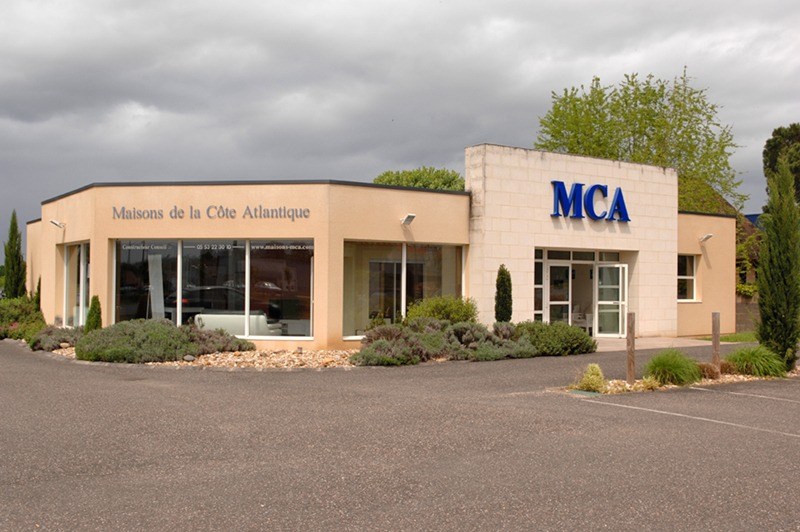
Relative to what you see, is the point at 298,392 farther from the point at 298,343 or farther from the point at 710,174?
the point at 710,174

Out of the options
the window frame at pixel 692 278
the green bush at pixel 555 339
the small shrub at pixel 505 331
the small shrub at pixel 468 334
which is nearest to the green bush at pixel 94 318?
the small shrub at pixel 468 334

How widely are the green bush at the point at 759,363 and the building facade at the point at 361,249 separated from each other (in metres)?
6.45

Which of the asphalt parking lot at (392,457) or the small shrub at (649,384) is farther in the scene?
the small shrub at (649,384)

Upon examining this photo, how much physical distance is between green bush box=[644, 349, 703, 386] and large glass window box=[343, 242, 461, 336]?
23.7 ft

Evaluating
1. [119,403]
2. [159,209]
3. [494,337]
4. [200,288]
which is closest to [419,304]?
[494,337]

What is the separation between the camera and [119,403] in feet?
36.9

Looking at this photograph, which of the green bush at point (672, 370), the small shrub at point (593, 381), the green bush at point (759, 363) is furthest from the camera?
the green bush at point (759, 363)

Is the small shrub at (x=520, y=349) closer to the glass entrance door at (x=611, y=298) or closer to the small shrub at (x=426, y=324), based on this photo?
the small shrub at (x=426, y=324)

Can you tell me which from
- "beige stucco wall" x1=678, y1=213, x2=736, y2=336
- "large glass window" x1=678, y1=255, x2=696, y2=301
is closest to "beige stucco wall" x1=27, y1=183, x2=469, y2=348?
"beige stucco wall" x1=678, y1=213, x2=736, y2=336

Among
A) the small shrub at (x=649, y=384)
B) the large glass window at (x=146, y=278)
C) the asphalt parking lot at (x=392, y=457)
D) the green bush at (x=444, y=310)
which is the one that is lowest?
the asphalt parking lot at (x=392, y=457)

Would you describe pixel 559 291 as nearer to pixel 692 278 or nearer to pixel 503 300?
pixel 503 300

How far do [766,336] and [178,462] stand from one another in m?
12.0

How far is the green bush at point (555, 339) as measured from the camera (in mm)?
18078

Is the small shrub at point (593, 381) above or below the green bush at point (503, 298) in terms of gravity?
below
